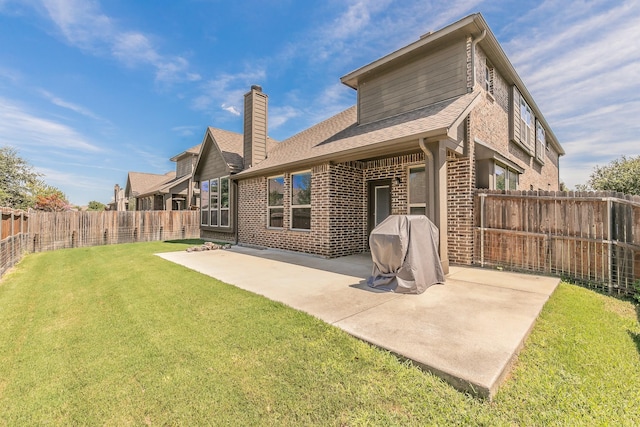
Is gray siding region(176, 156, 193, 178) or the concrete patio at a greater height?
gray siding region(176, 156, 193, 178)

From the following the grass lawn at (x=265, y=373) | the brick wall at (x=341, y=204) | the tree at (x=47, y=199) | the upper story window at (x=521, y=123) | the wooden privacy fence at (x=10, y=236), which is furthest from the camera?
the tree at (x=47, y=199)

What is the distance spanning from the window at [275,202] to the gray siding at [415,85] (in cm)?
379

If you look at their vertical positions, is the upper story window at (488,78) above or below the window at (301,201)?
above

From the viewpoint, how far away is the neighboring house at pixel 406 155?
630cm

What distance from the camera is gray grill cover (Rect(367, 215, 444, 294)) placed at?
440 centimetres

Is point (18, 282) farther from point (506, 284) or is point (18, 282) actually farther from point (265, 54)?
point (265, 54)

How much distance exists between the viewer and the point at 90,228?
1284cm

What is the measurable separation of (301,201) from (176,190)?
14151mm

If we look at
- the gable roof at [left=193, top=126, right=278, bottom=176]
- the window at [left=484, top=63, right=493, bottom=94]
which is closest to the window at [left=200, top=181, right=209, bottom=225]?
the gable roof at [left=193, top=126, right=278, bottom=176]

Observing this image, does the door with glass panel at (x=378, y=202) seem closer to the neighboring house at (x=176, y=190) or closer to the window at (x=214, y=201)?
the window at (x=214, y=201)

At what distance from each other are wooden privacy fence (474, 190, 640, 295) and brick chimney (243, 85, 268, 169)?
29.1 feet

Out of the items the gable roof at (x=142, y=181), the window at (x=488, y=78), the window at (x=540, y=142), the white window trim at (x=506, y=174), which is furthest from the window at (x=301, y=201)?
the gable roof at (x=142, y=181)

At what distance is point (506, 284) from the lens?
15.6 ft

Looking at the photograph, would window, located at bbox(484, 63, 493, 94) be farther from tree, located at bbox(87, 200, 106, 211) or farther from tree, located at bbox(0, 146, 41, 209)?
tree, located at bbox(87, 200, 106, 211)
